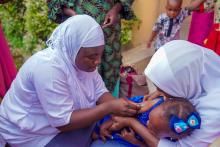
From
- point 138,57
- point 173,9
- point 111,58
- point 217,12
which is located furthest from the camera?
point 138,57

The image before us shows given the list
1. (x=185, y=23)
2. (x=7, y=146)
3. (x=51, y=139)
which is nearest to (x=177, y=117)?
(x=51, y=139)

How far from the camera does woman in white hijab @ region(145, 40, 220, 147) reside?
195 cm

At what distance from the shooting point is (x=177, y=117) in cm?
191

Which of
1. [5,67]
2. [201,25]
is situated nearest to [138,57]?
[201,25]

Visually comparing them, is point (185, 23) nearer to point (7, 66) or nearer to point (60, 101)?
point (7, 66)

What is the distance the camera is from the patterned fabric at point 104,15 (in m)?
3.02

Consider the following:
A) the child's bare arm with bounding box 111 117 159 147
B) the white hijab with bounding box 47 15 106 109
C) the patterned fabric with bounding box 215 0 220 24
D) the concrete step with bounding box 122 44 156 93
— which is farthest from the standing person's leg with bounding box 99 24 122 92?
the concrete step with bounding box 122 44 156 93

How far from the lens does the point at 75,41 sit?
7.07 feet

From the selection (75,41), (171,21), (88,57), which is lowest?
(171,21)

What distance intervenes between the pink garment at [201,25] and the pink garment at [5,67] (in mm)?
2032

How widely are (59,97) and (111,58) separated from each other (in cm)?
114

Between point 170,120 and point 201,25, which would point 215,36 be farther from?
point 170,120

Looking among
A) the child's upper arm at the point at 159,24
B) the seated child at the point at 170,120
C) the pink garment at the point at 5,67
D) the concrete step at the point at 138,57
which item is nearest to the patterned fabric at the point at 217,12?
the child's upper arm at the point at 159,24

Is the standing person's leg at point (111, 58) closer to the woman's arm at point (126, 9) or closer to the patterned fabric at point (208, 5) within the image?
the woman's arm at point (126, 9)
